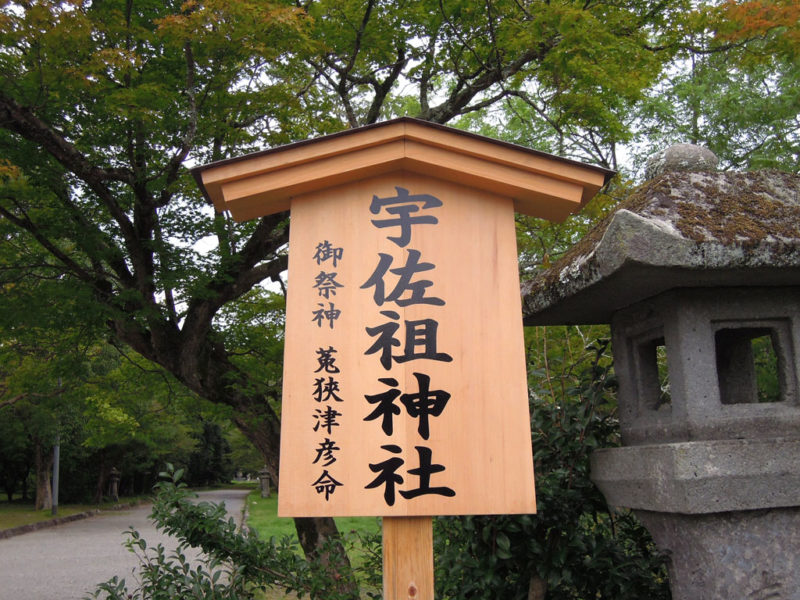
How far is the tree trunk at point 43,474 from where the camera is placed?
925 inches

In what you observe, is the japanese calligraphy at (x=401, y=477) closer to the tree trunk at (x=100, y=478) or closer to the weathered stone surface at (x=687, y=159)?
the weathered stone surface at (x=687, y=159)

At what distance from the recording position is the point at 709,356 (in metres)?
3.29

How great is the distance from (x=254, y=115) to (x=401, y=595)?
6.09 meters

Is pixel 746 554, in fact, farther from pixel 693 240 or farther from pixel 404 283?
pixel 404 283

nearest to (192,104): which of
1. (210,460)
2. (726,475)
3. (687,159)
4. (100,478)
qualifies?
(687,159)

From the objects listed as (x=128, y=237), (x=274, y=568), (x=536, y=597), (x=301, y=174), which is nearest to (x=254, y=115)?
(x=128, y=237)

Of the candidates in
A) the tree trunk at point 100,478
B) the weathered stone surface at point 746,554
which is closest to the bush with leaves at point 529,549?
the weathered stone surface at point 746,554

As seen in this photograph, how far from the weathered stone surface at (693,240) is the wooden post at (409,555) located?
1.45 metres

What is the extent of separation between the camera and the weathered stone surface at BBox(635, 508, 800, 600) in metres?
3.09

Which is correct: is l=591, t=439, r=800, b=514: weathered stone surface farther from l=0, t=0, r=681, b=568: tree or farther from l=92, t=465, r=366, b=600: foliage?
l=0, t=0, r=681, b=568: tree

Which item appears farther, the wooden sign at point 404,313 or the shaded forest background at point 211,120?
the shaded forest background at point 211,120

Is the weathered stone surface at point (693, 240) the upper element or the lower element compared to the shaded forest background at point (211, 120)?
lower

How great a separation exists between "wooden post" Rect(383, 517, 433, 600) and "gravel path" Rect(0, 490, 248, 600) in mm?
6153

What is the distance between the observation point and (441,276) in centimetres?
325
